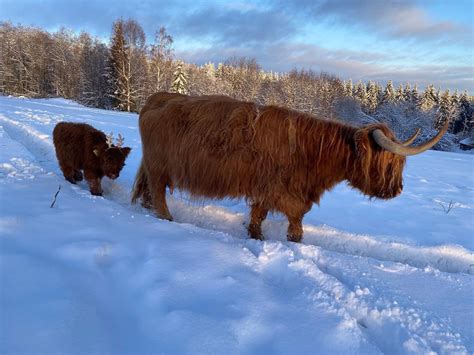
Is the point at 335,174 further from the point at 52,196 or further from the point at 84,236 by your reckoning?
the point at 52,196

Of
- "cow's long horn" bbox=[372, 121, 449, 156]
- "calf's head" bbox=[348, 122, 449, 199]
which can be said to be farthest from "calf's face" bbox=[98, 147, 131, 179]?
"cow's long horn" bbox=[372, 121, 449, 156]

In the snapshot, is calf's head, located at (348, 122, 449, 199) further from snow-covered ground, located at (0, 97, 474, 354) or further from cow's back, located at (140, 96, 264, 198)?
cow's back, located at (140, 96, 264, 198)

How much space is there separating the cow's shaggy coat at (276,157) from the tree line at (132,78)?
33.6 m

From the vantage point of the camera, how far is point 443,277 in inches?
126

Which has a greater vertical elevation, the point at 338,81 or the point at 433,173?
the point at 338,81

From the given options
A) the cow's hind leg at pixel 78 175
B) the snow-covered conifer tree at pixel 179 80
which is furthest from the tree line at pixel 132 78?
the cow's hind leg at pixel 78 175

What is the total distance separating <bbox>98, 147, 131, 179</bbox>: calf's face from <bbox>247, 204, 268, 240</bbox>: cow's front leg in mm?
2544

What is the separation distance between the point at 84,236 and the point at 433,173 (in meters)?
10.6

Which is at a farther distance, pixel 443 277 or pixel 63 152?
pixel 63 152

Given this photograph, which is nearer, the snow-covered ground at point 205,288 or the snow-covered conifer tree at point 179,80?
the snow-covered ground at point 205,288

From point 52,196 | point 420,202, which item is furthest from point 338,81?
point 52,196

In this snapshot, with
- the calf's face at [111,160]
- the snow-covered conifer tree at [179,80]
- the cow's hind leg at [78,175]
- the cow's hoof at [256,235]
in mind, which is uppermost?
the snow-covered conifer tree at [179,80]

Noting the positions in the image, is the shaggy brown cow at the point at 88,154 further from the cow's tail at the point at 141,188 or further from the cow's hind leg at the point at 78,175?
the cow's tail at the point at 141,188

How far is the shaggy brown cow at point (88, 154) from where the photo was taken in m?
5.58
